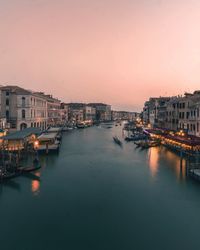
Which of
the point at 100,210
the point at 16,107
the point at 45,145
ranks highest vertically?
the point at 16,107

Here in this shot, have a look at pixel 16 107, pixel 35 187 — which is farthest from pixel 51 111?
pixel 35 187

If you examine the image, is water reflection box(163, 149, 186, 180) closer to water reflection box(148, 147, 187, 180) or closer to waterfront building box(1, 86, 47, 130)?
water reflection box(148, 147, 187, 180)

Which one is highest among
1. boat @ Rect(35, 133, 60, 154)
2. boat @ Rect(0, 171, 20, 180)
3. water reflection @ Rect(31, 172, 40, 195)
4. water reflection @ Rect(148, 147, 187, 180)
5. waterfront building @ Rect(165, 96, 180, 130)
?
waterfront building @ Rect(165, 96, 180, 130)

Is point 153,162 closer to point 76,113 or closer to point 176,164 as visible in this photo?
point 176,164

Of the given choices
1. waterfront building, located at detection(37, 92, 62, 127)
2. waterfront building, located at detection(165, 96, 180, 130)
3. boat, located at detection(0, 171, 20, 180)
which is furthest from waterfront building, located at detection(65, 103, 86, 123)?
boat, located at detection(0, 171, 20, 180)

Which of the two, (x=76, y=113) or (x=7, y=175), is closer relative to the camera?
(x=7, y=175)

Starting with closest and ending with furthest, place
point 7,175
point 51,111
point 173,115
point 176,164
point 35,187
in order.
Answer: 1. point 35,187
2. point 7,175
3. point 176,164
4. point 173,115
5. point 51,111

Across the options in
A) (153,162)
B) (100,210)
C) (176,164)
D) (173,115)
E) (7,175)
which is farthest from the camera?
(173,115)

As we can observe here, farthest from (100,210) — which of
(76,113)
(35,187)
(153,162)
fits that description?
(76,113)

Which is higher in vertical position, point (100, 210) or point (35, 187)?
point (35, 187)
